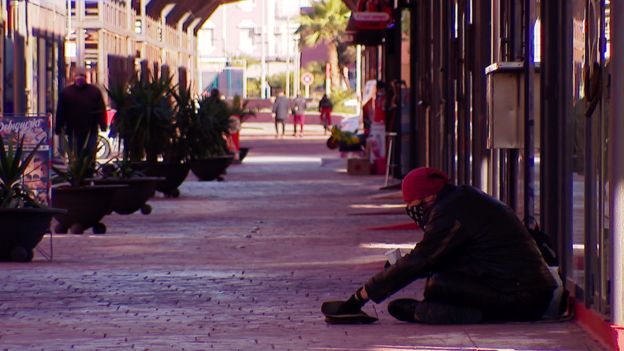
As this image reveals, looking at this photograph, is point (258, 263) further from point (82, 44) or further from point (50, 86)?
point (82, 44)

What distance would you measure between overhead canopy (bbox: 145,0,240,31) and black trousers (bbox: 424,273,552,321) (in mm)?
44789

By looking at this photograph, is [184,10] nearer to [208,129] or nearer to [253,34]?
[208,129]

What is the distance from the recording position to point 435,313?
934 centimetres

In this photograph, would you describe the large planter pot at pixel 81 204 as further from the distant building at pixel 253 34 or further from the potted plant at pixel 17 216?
the distant building at pixel 253 34

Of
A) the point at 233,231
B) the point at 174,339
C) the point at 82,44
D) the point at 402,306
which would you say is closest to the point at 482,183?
the point at 233,231

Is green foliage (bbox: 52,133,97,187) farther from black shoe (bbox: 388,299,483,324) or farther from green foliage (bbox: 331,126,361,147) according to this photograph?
green foliage (bbox: 331,126,361,147)

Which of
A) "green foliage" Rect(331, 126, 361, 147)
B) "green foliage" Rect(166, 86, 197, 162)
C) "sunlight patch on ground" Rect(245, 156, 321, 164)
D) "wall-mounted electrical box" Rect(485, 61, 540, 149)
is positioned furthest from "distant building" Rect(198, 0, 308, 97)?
"wall-mounted electrical box" Rect(485, 61, 540, 149)

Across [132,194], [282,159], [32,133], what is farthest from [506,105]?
[282,159]

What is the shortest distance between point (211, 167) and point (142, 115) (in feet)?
20.5

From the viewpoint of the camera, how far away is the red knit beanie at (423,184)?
30.5 feet

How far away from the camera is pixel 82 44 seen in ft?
141

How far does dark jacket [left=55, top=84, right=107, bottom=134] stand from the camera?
22.2m

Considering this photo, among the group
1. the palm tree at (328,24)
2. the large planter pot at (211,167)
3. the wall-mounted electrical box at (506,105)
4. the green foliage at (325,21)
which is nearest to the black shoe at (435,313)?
the wall-mounted electrical box at (506,105)

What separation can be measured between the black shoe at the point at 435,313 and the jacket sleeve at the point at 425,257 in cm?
23
